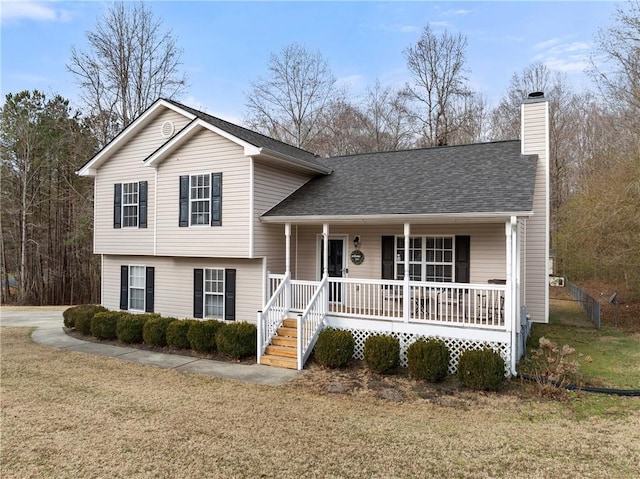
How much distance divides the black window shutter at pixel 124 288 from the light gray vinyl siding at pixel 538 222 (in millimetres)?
12620

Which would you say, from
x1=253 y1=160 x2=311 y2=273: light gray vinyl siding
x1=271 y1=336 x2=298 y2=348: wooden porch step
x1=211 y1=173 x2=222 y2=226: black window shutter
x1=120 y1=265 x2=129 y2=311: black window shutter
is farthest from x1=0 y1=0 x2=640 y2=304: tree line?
x1=211 y1=173 x2=222 y2=226: black window shutter

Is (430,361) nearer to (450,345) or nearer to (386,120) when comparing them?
(450,345)

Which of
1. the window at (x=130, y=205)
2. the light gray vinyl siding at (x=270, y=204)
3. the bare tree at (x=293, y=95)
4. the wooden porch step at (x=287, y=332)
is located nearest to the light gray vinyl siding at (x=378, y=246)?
the light gray vinyl siding at (x=270, y=204)

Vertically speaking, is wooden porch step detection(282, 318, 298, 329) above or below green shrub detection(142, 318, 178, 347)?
above

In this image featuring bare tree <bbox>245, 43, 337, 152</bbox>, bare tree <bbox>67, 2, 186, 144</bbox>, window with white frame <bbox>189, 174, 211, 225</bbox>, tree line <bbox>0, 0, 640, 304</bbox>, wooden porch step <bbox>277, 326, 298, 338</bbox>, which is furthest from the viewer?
bare tree <bbox>245, 43, 337, 152</bbox>

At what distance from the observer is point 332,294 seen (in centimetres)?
1141

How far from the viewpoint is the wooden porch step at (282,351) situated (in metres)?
9.18

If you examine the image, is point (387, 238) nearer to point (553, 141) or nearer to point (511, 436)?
point (511, 436)

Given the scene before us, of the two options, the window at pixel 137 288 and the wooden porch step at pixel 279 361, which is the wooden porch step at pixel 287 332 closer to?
the wooden porch step at pixel 279 361

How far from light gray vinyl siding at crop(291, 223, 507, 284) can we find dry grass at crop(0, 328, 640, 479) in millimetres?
3918

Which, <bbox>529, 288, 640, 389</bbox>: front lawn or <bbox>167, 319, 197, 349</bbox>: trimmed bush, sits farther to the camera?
<bbox>167, 319, 197, 349</bbox>: trimmed bush

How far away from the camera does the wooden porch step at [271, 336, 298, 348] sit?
944cm

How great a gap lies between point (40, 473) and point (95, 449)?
642 millimetres

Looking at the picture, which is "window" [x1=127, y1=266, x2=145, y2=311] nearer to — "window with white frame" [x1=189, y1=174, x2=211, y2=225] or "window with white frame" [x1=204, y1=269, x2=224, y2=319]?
"window with white frame" [x1=204, y1=269, x2=224, y2=319]
